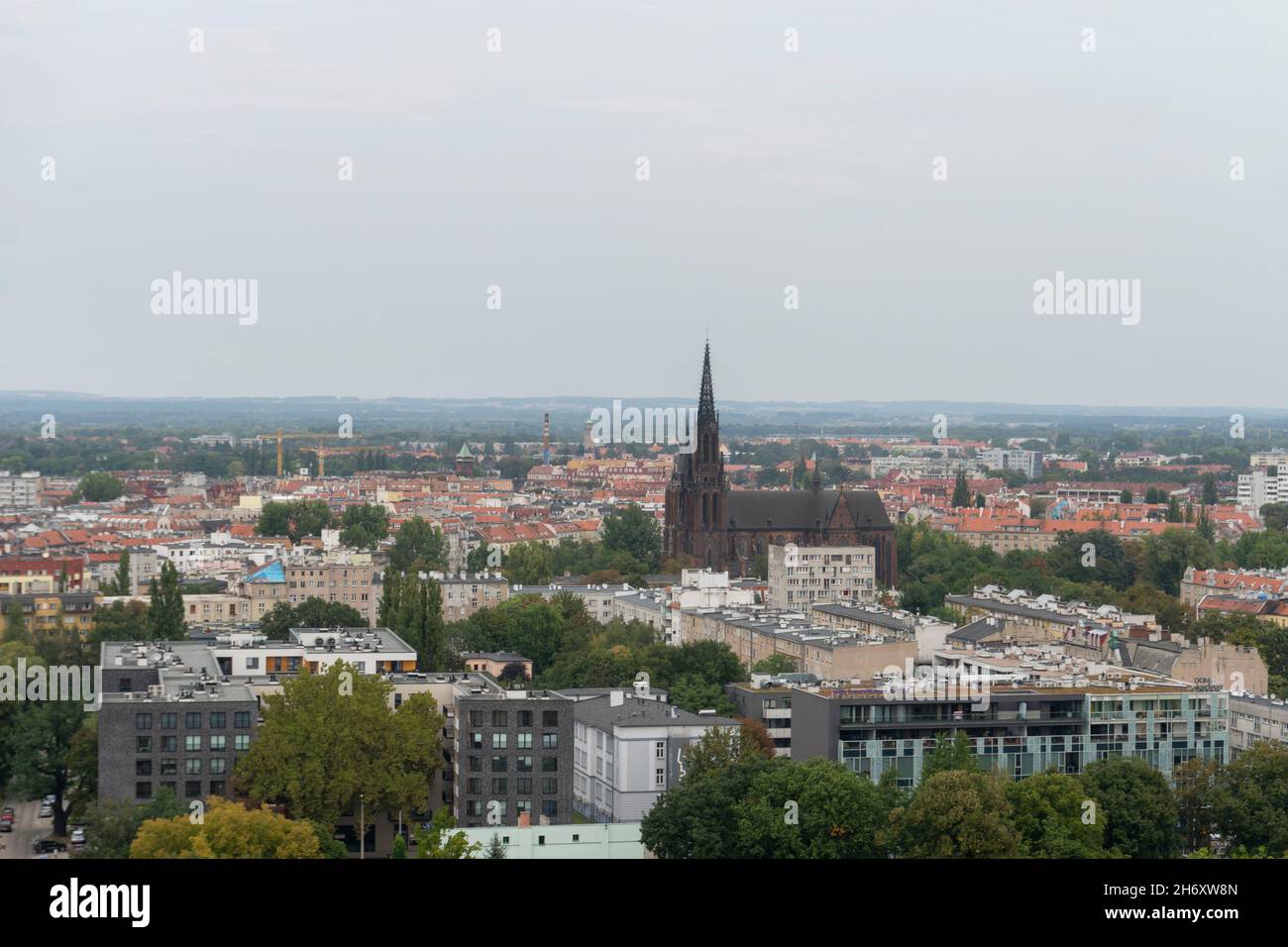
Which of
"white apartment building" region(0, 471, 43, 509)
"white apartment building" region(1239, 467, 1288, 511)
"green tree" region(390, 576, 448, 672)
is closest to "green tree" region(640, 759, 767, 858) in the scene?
"green tree" region(390, 576, 448, 672)

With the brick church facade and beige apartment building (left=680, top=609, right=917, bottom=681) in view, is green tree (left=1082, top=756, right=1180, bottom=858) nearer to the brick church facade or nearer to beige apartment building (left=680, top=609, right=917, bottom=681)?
beige apartment building (left=680, top=609, right=917, bottom=681)

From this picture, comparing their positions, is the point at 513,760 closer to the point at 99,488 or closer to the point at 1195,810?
the point at 1195,810

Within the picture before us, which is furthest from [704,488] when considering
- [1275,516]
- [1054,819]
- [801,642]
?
[1054,819]

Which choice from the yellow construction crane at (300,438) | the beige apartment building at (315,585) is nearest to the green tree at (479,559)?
the beige apartment building at (315,585)
